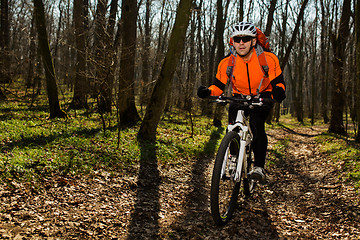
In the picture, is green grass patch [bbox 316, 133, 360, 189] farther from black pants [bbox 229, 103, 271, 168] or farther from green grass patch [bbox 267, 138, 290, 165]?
black pants [bbox 229, 103, 271, 168]

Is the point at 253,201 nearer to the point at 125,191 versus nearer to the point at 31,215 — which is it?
the point at 125,191

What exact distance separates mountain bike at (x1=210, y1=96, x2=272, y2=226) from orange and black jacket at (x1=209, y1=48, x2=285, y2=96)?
15.9 inches

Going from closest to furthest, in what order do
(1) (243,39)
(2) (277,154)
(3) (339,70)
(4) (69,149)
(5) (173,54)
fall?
(1) (243,39)
(4) (69,149)
(5) (173,54)
(2) (277,154)
(3) (339,70)

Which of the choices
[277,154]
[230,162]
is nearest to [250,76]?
[230,162]

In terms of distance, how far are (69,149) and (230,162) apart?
389 cm

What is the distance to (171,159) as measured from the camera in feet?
23.1

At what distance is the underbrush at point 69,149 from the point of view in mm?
4602

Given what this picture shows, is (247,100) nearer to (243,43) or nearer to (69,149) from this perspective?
(243,43)

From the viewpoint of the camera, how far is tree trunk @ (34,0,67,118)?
870cm

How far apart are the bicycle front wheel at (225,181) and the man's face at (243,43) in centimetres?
123

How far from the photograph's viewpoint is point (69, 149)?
591 cm

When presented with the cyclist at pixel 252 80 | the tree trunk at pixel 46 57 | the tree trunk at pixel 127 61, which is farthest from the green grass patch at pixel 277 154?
the tree trunk at pixel 46 57

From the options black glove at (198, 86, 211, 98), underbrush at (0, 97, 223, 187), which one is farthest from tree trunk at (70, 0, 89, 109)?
black glove at (198, 86, 211, 98)

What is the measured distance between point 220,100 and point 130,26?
7.02m
